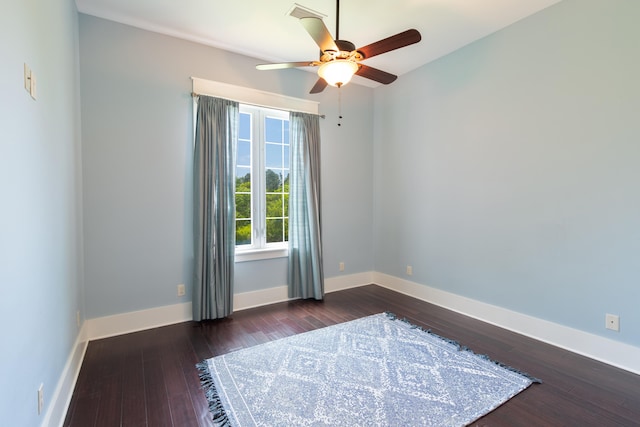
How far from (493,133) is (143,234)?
3.72 meters

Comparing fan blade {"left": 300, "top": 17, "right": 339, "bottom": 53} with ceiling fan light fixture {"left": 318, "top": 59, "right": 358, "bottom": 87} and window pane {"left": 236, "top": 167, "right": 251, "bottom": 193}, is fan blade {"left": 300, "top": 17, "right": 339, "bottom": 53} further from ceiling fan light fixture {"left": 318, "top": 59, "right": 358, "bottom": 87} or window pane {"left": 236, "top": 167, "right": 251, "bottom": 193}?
window pane {"left": 236, "top": 167, "right": 251, "bottom": 193}

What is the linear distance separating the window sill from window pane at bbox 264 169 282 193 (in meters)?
0.74

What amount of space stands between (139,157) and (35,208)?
163cm

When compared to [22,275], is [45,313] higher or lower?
lower

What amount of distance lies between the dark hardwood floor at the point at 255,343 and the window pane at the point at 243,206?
1.12 metres

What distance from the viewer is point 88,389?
207cm

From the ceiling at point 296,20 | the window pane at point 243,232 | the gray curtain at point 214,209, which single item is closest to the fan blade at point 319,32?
the ceiling at point 296,20

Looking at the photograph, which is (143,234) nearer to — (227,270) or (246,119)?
(227,270)

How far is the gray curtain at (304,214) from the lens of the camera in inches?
152

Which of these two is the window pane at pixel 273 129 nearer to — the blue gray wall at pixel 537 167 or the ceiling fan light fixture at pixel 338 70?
the ceiling fan light fixture at pixel 338 70

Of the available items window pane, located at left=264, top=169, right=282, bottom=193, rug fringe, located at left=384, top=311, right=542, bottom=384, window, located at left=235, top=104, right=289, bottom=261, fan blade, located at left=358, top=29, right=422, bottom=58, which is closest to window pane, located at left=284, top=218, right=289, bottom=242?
window, located at left=235, top=104, right=289, bottom=261

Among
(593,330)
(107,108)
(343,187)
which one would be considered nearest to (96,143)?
(107,108)

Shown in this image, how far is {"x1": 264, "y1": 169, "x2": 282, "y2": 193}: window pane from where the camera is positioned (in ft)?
12.4

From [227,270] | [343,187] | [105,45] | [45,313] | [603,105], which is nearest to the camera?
[45,313]
